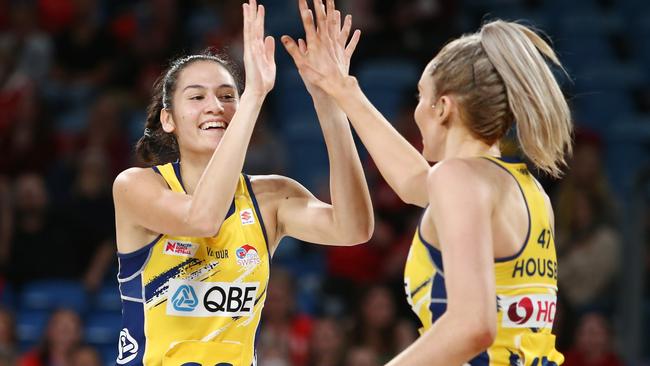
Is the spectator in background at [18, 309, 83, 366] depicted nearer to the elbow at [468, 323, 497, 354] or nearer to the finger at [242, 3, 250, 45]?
the finger at [242, 3, 250, 45]

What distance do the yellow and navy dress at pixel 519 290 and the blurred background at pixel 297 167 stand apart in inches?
132

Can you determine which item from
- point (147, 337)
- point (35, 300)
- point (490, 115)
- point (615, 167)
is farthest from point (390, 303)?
point (490, 115)

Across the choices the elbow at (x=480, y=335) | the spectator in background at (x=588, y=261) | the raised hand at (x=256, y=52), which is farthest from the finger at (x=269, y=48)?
the spectator in background at (x=588, y=261)

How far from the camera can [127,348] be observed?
3715mm

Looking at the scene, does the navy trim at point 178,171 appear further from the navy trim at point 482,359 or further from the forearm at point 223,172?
the navy trim at point 482,359

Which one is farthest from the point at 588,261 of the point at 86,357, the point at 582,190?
the point at 86,357

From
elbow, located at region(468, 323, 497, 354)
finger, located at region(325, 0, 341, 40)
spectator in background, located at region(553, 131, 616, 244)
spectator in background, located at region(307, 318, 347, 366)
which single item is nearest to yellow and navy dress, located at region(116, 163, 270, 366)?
finger, located at region(325, 0, 341, 40)

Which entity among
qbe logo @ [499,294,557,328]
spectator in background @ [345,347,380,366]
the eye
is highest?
the eye

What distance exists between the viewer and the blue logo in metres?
3.62

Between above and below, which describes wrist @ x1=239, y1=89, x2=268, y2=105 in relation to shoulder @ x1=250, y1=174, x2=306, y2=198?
above

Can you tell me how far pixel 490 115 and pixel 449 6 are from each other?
6756 millimetres

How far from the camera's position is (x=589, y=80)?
355 inches

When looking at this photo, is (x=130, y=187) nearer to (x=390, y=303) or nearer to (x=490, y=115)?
(x=490, y=115)

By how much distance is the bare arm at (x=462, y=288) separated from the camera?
2523mm
